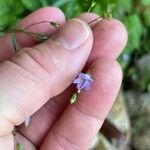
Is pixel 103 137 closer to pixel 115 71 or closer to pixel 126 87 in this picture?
pixel 126 87

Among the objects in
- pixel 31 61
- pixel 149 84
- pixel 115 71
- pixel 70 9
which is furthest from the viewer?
pixel 149 84

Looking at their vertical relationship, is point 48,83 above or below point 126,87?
above

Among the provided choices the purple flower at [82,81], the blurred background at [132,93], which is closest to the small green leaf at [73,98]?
the purple flower at [82,81]

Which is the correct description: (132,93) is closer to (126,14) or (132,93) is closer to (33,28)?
(126,14)

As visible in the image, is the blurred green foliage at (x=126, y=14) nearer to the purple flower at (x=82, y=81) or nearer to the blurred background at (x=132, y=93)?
the blurred background at (x=132, y=93)

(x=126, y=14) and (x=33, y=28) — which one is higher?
(x=33, y=28)

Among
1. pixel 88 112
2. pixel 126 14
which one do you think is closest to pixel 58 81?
pixel 88 112

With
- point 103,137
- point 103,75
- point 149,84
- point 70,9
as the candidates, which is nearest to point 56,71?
point 103,75
